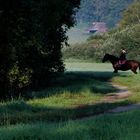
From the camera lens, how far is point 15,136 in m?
10.9

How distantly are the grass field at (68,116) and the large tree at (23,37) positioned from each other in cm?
123

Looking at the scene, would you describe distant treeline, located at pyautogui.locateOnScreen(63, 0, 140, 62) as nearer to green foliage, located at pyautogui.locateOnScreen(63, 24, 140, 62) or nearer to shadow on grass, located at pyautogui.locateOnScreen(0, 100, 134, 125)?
green foliage, located at pyautogui.locateOnScreen(63, 24, 140, 62)

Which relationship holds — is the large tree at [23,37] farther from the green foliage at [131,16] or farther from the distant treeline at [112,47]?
the green foliage at [131,16]

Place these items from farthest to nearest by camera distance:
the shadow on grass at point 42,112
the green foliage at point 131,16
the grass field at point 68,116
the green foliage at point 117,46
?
the green foliage at point 131,16 < the green foliage at point 117,46 < the shadow on grass at point 42,112 < the grass field at point 68,116

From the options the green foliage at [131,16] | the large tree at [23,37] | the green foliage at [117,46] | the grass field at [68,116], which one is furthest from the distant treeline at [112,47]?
the large tree at [23,37]

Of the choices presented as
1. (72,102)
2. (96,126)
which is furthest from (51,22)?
(96,126)

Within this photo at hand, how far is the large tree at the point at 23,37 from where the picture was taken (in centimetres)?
2567

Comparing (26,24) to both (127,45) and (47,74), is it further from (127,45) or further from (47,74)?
(127,45)

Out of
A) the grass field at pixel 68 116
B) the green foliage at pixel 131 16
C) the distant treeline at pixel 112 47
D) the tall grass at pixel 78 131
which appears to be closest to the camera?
the tall grass at pixel 78 131

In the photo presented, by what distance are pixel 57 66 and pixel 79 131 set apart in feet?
74.6

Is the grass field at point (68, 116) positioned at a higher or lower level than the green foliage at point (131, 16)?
lower

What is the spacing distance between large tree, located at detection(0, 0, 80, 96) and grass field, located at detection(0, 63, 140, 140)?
1.23 meters

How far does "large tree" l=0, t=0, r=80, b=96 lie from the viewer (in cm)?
2567

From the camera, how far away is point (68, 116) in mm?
19078
